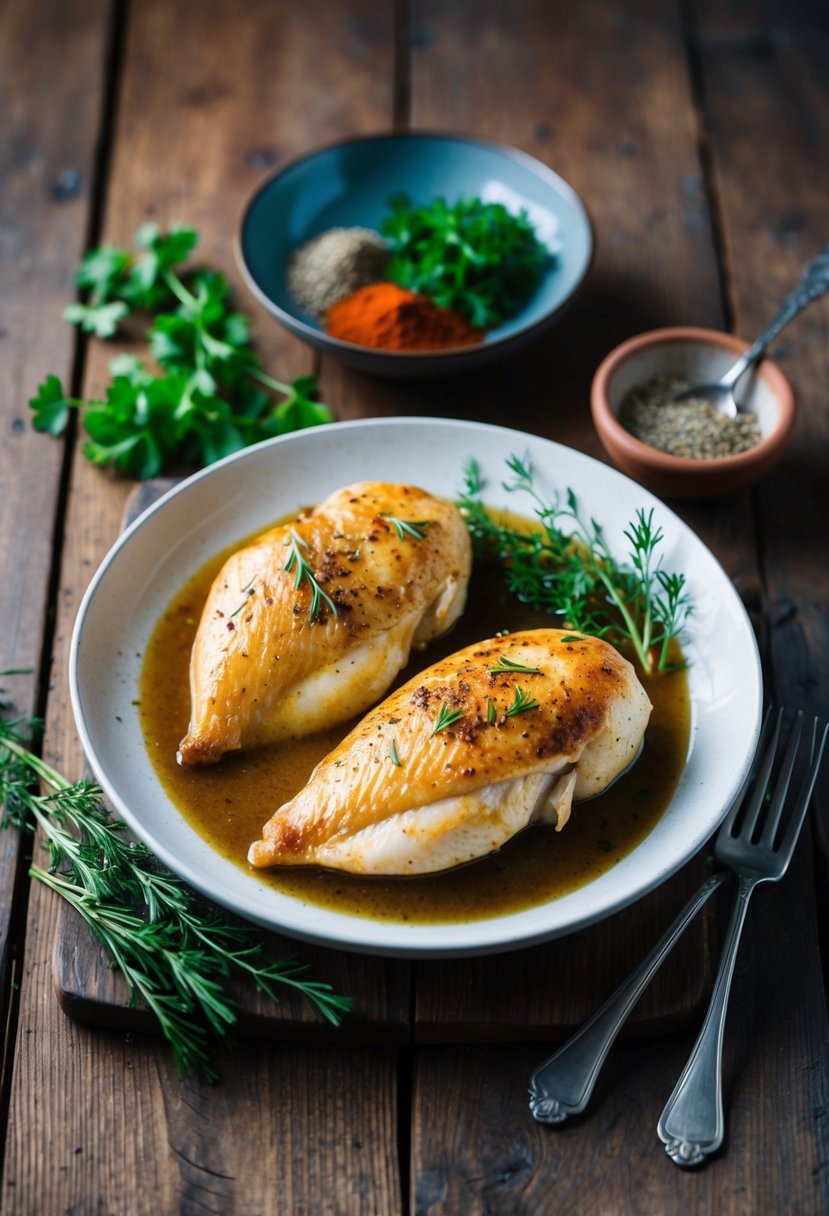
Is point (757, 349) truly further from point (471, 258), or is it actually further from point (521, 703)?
point (521, 703)

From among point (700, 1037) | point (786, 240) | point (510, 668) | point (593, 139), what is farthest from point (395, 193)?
point (700, 1037)

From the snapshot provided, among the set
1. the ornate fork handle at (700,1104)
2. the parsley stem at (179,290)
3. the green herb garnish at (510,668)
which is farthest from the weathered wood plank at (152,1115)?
the green herb garnish at (510,668)

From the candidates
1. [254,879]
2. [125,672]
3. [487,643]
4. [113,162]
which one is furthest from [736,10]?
[254,879]

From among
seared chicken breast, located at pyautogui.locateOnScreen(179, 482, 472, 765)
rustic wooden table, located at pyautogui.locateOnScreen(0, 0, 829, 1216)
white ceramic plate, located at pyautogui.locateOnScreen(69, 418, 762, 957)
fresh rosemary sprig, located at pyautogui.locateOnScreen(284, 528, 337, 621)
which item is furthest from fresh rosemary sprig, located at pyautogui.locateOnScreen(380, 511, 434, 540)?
rustic wooden table, located at pyautogui.locateOnScreen(0, 0, 829, 1216)

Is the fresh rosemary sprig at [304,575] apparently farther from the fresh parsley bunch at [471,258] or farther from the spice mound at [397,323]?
the fresh parsley bunch at [471,258]

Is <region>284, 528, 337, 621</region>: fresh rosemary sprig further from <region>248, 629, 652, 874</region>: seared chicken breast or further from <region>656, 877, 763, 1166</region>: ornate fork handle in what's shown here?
<region>656, 877, 763, 1166</region>: ornate fork handle

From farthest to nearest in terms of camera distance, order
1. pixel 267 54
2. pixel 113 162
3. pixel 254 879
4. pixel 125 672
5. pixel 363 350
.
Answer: pixel 267 54
pixel 113 162
pixel 363 350
pixel 125 672
pixel 254 879

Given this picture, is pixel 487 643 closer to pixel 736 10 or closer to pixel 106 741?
pixel 106 741
